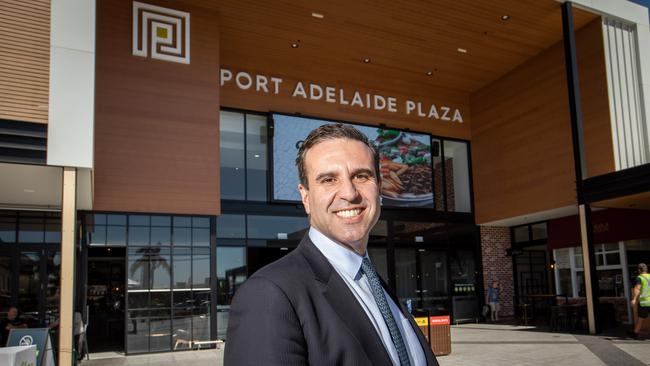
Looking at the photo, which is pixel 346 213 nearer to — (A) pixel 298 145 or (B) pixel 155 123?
(B) pixel 155 123

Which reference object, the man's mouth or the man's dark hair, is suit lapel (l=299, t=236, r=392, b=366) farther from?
the man's dark hair

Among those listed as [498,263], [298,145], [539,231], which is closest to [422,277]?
[498,263]

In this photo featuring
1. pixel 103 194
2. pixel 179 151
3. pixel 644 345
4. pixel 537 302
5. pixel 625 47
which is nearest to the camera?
pixel 644 345

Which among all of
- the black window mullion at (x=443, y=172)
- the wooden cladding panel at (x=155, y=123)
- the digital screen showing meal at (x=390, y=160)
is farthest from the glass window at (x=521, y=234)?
the wooden cladding panel at (x=155, y=123)

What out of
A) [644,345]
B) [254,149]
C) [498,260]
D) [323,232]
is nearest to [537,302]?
[498,260]

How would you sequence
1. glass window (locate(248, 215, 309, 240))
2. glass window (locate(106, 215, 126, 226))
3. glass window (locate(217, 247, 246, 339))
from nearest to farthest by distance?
glass window (locate(106, 215, 126, 226))
glass window (locate(217, 247, 246, 339))
glass window (locate(248, 215, 309, 240))

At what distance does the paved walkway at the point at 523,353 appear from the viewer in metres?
8.63

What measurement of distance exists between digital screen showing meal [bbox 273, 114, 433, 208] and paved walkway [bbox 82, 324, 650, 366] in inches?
177

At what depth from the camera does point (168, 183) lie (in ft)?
37.8

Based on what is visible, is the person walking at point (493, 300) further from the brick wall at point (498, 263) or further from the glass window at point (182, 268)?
the glass window at point (182, 268)

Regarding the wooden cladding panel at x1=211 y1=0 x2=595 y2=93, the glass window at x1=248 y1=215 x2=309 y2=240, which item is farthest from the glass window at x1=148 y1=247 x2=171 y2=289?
the wooden cladding panel at x1=211 y1=0 x2=595 y2=93

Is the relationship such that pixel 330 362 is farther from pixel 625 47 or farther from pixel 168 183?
pixel 625 47

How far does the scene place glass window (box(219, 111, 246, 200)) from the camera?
1365 centimetres

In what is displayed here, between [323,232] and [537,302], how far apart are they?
17.4 meters
